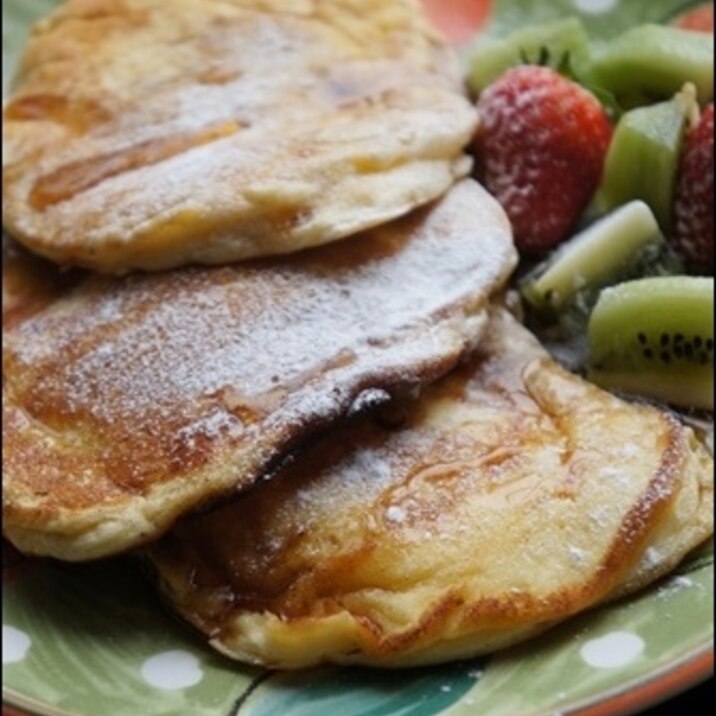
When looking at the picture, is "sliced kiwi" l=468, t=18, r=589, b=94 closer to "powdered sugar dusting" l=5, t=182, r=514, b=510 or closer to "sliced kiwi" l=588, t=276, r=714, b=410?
"powdered sugar dusting" l=5, t=182, r=514, b=510

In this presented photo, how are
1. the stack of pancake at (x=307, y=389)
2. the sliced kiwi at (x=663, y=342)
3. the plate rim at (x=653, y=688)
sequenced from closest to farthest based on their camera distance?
the plate rim at (x=653, y=688)
the stack of pancake at (x=307, y=389)
the sliced kiwi at (x=663, y=342)

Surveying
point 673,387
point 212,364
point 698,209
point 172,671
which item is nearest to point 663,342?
point 673,387

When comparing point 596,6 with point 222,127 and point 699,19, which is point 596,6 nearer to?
point 699,19

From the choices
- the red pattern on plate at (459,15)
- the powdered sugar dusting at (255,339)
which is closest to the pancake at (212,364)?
the powdered sugar dusting at (255,339)

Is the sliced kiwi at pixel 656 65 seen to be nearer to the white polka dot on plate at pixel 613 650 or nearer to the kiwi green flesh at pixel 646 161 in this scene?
the kiwi green flesh at pixel 646 161

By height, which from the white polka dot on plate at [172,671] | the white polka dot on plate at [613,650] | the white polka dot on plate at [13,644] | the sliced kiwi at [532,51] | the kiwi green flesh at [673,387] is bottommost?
the white polka dot on plate at [13,644]

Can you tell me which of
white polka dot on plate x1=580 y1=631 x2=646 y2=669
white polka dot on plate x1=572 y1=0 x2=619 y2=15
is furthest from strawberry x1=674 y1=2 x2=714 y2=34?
white polka dot on plate x1=580 y1=631 x2=646 y2=669

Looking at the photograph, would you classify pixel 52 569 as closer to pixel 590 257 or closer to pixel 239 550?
pixel 239 550
